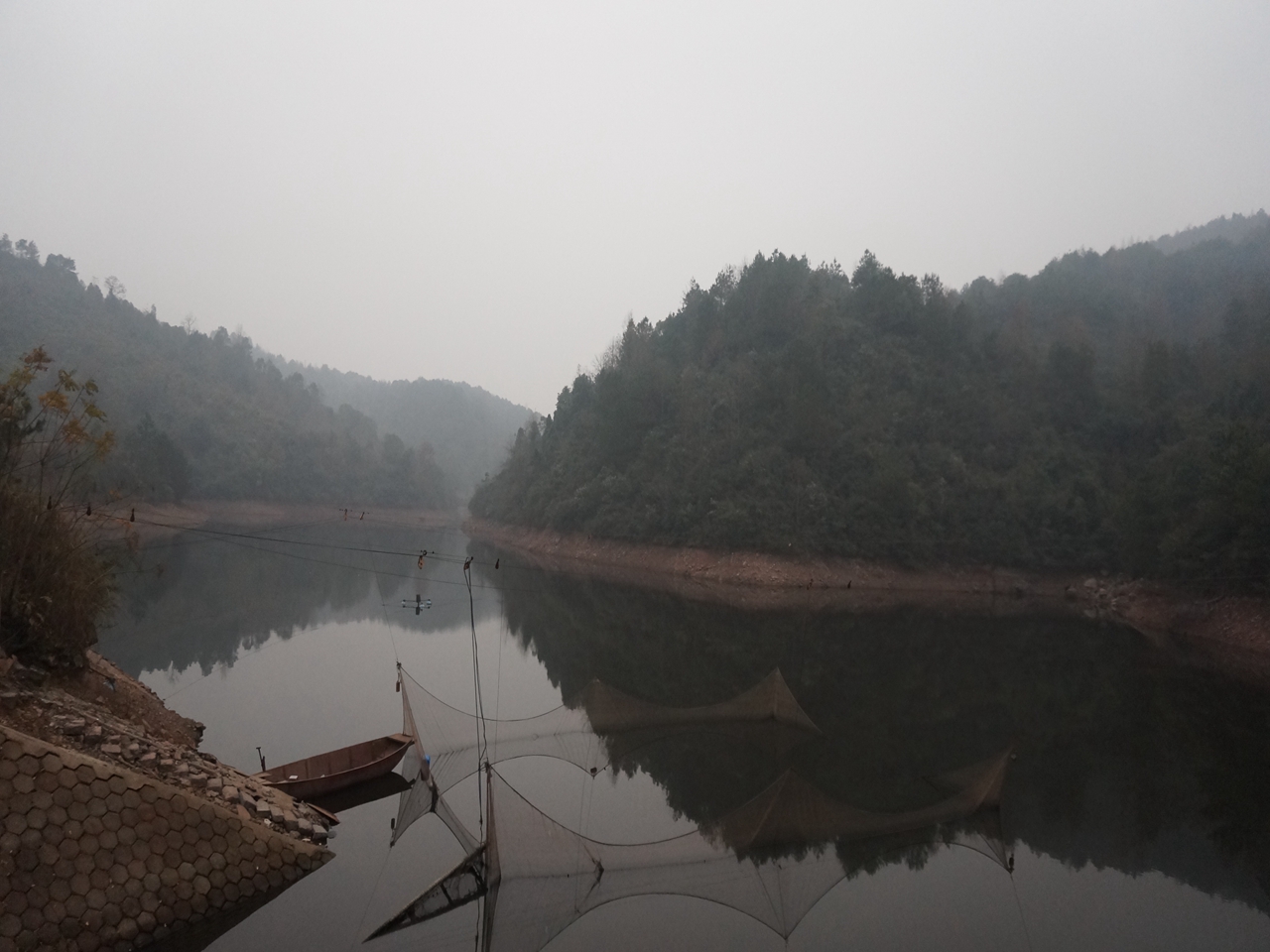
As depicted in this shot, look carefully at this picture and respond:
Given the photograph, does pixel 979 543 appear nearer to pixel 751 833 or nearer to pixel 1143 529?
pixel 1143 529

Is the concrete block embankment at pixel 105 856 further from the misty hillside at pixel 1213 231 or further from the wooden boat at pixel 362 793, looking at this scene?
the misty hillside at pixel 1213 231

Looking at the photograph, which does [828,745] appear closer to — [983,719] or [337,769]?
[983,719]

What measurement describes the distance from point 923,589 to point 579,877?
35.5 m

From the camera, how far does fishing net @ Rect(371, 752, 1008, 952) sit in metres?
7.02

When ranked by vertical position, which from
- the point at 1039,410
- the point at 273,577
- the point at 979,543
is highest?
the point at 1039,410

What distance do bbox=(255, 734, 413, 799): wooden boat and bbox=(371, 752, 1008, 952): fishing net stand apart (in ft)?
11.0

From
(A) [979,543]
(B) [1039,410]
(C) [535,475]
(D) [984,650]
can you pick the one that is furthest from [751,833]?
(C) [535,475]

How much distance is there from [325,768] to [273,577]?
85.8ft

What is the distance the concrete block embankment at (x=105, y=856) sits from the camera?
6.04 meters

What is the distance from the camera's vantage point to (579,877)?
7.30 metres

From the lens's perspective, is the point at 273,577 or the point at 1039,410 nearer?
the point at 273,577

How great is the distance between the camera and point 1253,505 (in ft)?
81.4

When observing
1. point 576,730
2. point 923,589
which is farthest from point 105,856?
point 923,589

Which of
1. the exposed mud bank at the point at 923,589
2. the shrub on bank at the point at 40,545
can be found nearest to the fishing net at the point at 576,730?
Result: the shrub on bank at the point at 40,545
